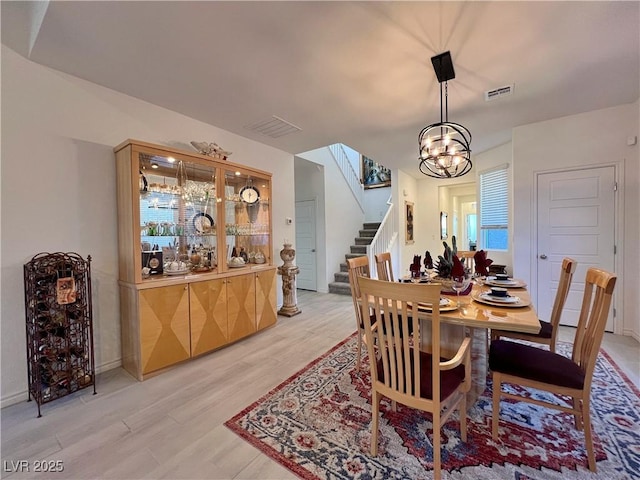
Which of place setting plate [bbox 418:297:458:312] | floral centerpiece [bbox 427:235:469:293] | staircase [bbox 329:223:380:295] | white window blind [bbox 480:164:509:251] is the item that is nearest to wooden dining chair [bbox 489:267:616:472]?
place setting plate [bbox 418:297:458:312]

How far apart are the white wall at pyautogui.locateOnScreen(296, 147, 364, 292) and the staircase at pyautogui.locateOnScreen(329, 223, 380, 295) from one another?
4.1 inches

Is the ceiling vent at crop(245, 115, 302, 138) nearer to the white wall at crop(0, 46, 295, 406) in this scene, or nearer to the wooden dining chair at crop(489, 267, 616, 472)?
the white wall at crop(0, 46, 295, 406)

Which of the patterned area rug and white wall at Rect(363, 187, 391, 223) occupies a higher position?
white wall at Rect(363, 187, 391, 223)

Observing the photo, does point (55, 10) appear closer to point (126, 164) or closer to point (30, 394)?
point (126, 164)

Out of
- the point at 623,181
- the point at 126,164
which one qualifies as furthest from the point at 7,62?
the point at 623,181

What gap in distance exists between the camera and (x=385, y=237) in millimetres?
5914

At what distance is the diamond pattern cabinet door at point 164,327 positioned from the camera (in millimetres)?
2463

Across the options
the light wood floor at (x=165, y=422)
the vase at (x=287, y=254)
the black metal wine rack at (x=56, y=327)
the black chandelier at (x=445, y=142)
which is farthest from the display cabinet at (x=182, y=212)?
the black chandelier at (x=445, y=142)

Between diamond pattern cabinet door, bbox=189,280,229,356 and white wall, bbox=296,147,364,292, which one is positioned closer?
diamond pattern cabinet door, bbox=189,280,229,356

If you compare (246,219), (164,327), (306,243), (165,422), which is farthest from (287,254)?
(165,422)

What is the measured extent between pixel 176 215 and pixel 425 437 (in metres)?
Answer: 2.96

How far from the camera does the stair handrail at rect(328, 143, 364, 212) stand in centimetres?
634

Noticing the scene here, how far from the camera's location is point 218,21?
1843mm

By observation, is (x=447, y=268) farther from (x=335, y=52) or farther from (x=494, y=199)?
(x=494, y=199)
